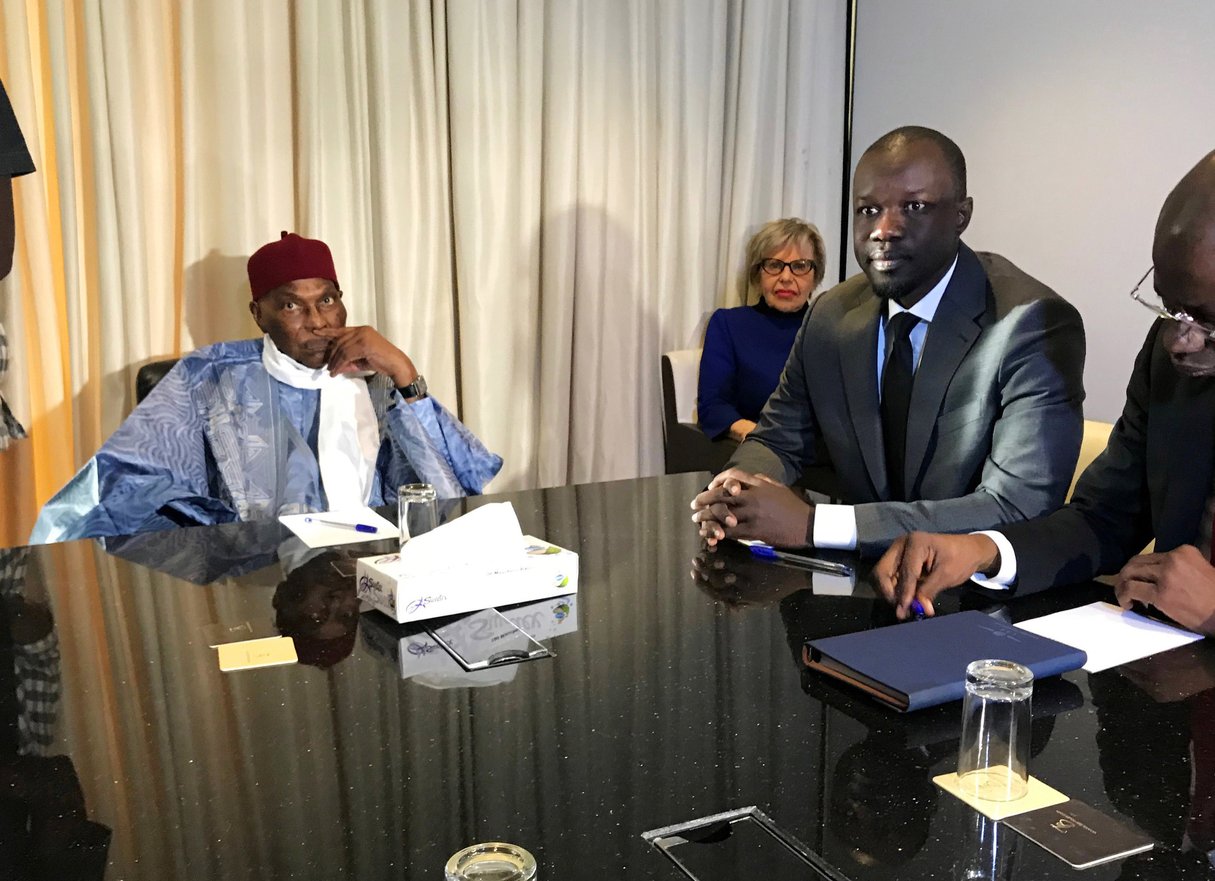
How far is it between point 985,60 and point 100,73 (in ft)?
9.60

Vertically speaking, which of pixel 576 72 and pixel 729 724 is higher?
pixel 576 72

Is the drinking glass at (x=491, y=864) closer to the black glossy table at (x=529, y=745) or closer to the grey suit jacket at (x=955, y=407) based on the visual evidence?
the black glossy table at (x=529, y=745)

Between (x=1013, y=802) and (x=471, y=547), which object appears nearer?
(x=1013, y=802)

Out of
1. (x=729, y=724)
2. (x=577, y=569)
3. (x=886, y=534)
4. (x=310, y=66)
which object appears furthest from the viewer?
(x=310, y=66)

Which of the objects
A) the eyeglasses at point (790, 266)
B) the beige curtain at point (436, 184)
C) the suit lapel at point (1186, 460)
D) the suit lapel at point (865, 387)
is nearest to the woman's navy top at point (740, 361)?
the eyeglasses at point (790, 266)

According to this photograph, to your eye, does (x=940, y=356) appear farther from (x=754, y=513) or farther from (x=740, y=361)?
(x=740, y=361)

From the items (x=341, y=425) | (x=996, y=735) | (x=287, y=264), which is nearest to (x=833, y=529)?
(x=996, y=735)

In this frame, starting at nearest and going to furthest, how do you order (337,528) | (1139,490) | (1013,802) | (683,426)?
(1013,802), (1139,490), (337,528), (683,426)

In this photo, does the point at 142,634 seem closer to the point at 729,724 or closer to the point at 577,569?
the point at 577,569

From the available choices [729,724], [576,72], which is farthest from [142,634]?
[576,72]

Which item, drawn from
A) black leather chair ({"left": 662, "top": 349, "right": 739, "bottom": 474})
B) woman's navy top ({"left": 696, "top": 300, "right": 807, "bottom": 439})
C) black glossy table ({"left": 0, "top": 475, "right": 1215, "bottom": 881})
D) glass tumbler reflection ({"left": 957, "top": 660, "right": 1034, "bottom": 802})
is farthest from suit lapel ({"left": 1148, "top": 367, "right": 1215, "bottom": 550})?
woman's navy top ({"left": 696, "top": 300, "right": 807, "bottom": 439})

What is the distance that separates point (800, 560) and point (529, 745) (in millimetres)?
742

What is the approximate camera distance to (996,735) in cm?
96

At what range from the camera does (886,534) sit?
171cm
